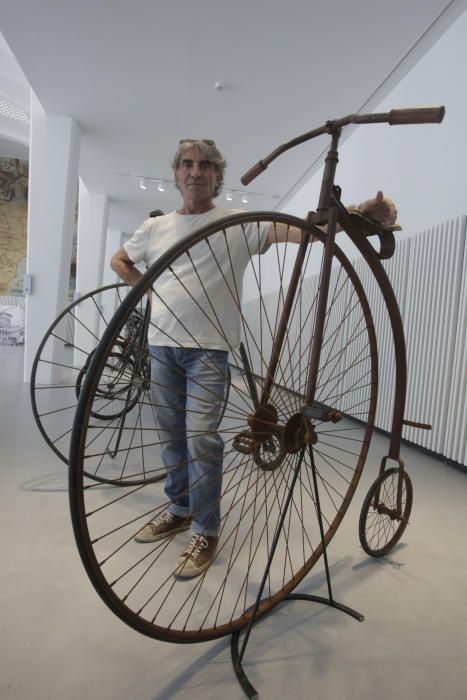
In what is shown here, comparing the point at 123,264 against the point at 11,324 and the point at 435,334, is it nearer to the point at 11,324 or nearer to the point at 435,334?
the point at 435,334

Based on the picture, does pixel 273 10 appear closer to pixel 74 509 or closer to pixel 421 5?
pixel 421 5

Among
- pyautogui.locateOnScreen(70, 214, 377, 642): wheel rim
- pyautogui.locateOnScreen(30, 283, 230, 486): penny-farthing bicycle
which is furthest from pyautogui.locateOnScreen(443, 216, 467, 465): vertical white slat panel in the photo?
pyautogui.locateOnScreen(30, 283, 230, 486): penny-farthing bicycle

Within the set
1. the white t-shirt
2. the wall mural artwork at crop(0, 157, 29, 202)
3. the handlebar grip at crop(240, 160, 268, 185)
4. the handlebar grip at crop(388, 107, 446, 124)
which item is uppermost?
the wall mural artwork at crop(0, 157, 29, 202)

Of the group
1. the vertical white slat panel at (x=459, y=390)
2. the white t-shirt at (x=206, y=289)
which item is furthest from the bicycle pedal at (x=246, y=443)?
the vertical white slat panel at (x=459, y=390)

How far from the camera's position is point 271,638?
106 cm

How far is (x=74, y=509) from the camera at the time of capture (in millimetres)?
714

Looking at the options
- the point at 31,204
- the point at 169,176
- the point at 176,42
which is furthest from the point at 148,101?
the point at 169,176

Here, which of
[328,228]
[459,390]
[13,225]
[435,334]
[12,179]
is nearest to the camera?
[328,228]

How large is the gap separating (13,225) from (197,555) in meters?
14.9

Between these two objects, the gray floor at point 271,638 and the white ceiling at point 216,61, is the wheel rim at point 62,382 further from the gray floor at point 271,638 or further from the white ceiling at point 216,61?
the white ceiling at point 216,61

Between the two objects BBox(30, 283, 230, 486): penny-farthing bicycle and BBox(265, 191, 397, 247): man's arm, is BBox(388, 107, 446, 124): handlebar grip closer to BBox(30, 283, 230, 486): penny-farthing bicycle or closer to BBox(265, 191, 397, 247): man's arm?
BBox(265, 191, 397, 247): man's arm

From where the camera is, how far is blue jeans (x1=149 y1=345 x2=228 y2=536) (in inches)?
51.1

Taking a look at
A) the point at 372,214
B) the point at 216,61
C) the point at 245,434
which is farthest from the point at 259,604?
the point at 216,61

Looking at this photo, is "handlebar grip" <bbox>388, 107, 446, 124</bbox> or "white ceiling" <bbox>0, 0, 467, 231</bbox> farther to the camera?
"white ceiling" <bbox>0, 0, 467, 231</bbox>
